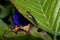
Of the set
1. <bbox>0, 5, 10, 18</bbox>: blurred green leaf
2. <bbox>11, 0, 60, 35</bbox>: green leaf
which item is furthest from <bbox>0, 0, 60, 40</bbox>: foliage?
<bbox>0, 5, 10, 18</bbox>: blurred green leaf

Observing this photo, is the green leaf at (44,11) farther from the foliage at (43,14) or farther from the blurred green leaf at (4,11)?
the blurred green leaf at (4,11)

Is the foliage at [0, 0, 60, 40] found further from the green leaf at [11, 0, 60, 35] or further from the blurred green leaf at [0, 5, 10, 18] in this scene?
the blurred green leaf at [0, 5, 10, 18]

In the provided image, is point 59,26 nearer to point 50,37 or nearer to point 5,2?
point 50,37

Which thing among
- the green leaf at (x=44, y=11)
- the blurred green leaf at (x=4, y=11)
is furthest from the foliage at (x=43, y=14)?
the blurred green leaf at (x=4, y=11)

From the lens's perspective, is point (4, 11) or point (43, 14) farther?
point (4, 11)

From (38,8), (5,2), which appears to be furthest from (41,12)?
(5,2)

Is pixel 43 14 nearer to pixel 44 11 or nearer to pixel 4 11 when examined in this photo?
pixel 44 11

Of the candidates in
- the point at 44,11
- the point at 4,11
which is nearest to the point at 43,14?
the point at 44,11

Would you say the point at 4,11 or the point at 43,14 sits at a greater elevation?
the point at 4,11
